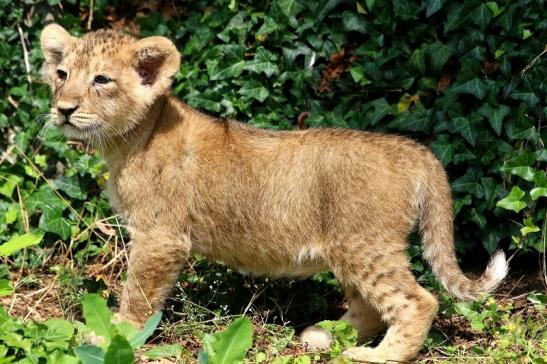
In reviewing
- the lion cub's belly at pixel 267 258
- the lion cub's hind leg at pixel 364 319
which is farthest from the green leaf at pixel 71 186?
the lion cub's hind leg at pixel 364 319

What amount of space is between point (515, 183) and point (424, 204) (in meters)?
1.37

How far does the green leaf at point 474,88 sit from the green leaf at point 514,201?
2.56 ft

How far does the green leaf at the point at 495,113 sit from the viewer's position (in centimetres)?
719

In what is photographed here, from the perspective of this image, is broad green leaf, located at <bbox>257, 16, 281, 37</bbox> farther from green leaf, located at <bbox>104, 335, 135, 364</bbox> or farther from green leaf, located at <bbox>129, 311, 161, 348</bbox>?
green leaf, located at <bbox>104, 335, 135, 364</bbox>

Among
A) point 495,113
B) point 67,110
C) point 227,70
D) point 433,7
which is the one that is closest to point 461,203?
point 495,113

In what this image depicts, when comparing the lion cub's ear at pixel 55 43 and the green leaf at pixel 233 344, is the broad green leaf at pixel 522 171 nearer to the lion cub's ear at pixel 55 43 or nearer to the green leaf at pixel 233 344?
the green leaf at pixel 233 344

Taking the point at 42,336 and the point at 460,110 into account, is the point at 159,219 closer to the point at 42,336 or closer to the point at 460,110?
the point at 42,336

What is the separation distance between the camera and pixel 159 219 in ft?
21.5

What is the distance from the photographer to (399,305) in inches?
243

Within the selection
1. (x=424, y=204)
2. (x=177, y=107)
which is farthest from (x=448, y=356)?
(x=177, y=107)

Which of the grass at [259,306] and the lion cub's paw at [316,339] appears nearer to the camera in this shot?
the grass at [259,306]

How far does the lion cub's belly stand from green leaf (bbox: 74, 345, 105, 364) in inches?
70.7

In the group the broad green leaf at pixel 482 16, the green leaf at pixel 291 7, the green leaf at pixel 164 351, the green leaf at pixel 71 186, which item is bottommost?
the green leaf at pixel 164 351

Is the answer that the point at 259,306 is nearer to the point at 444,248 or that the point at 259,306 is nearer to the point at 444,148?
the point at 444,248
